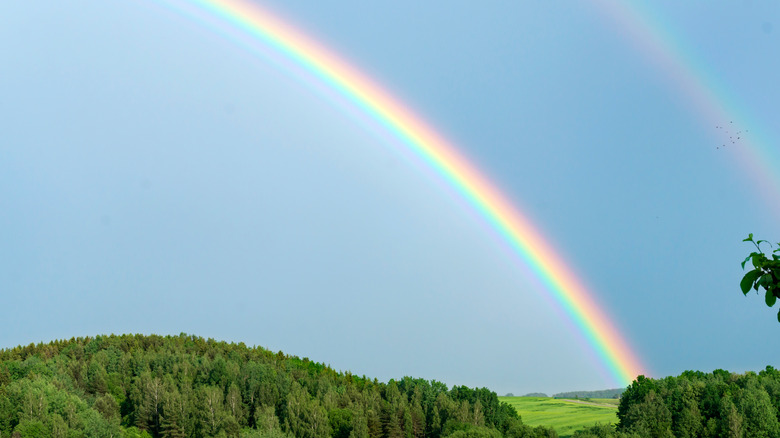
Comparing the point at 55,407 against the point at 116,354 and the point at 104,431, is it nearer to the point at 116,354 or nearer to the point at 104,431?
the point at 104,431

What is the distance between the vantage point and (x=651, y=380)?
470ft

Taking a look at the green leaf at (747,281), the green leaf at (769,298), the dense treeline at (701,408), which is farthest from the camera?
the dense treeline at (701,408)

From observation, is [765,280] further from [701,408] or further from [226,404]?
[226,404]

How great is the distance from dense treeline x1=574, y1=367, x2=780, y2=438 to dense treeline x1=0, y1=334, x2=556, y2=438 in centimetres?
2232

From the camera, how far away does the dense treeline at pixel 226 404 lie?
118688 mm

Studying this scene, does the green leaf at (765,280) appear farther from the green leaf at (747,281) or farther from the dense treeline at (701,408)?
the dense treeline at (701,408)

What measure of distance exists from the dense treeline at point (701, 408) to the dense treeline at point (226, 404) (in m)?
22.3

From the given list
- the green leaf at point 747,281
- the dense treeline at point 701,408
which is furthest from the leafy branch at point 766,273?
the dense treeline at point 701,408

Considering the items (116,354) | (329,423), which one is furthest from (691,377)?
(116,354)

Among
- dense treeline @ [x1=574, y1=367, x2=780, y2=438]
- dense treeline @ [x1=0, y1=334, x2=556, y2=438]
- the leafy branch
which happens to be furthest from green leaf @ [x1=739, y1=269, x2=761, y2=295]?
dense treeline @ [x1=574, y1=367, x2=780, y2=438]

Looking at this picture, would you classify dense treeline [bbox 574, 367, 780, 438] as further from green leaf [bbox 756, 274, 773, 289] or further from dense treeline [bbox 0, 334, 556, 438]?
green leaf [bbox 756, 274, 773, 289]

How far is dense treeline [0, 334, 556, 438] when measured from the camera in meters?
119

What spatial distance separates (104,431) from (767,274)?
116 m

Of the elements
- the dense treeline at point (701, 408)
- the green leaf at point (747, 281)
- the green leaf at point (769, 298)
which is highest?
the dense treeline at point (701, 408)
